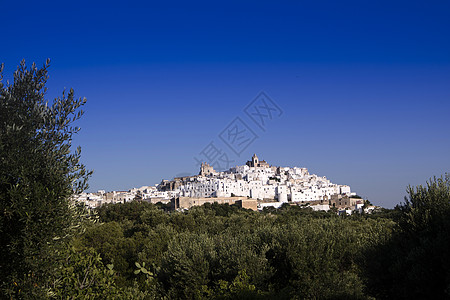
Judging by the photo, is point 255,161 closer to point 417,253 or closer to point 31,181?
point 417,253

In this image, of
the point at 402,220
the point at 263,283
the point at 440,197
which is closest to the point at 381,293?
the point at 402,220

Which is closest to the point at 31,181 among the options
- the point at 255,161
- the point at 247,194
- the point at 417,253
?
the point at 417,253

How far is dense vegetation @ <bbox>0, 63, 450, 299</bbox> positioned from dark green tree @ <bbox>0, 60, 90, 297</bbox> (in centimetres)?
2

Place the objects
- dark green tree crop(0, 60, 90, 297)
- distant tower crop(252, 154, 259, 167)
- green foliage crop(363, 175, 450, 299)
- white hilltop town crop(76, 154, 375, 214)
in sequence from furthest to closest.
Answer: distant tower crop(252, 154, 259, 167)
white hilltop town crop(76, 154, 375, 214)
green foliage crop(363, 175, 450, 299)
dark green tree crop(0, 60, 90, 297)

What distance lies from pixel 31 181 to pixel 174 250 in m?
9.11

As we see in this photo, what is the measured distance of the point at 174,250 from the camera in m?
14.2

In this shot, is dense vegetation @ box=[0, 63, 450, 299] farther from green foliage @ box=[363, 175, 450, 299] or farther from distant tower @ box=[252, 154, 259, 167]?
distant tower @ box=[252, 154, 259, 167]

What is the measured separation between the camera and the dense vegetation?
18.3 feet

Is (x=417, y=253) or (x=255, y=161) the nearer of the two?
(x=417, y=253)

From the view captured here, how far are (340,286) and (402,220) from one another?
3.97m

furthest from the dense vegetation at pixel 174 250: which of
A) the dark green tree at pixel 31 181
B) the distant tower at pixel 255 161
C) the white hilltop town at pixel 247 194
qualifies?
the distant tower at pixel 255 161

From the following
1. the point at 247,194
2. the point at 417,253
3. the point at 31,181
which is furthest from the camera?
the point at 247,194

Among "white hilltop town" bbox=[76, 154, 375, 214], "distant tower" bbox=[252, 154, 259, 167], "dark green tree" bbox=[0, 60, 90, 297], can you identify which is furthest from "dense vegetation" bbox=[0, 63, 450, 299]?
"distant tower" bbox=[252, 154, 259, 167]

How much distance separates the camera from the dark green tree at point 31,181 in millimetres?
5484
